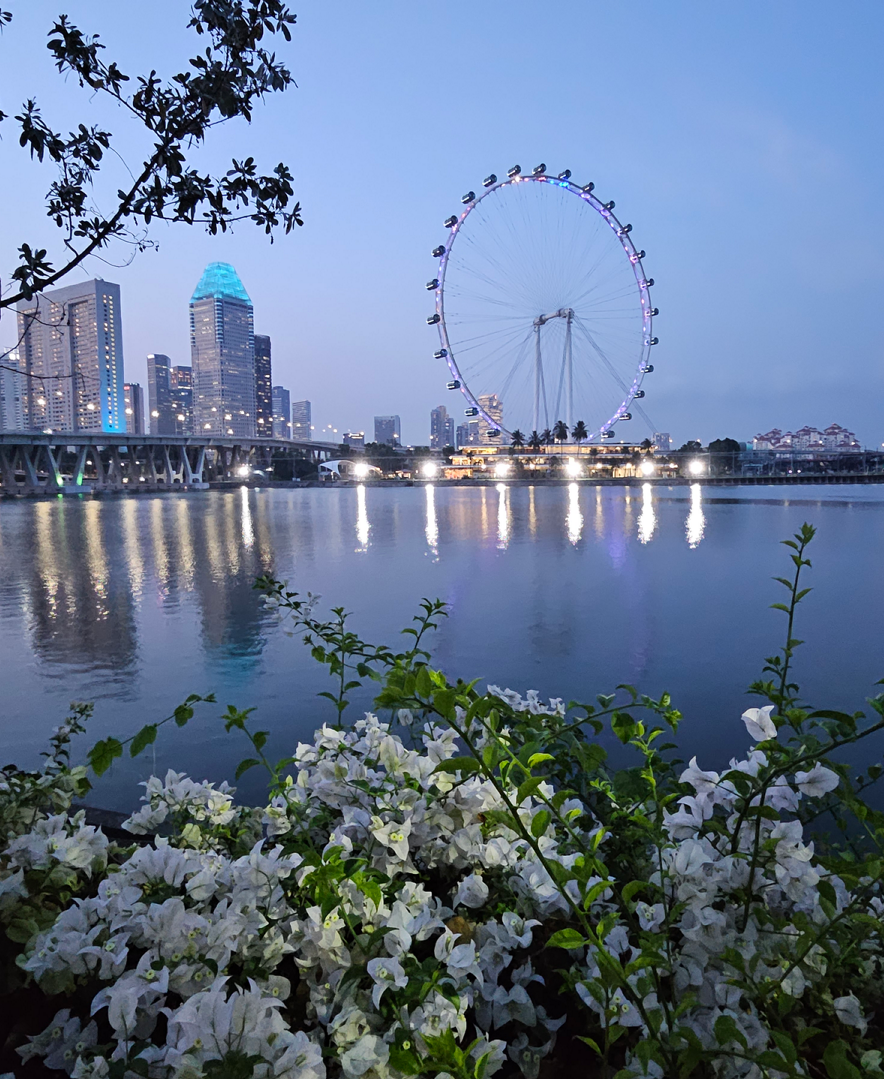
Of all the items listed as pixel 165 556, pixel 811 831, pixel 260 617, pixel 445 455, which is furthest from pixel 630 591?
pixel 445 455

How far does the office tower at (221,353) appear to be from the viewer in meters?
174

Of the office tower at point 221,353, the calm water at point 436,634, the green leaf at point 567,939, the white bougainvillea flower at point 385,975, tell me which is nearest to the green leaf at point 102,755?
the white bougainvillea flower at point 385,975

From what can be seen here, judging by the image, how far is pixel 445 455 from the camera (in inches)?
4951

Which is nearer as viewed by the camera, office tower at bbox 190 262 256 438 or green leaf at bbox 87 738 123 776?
green leaf at bbox 87 738 123 776

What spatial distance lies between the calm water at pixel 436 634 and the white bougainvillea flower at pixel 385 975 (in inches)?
96.7

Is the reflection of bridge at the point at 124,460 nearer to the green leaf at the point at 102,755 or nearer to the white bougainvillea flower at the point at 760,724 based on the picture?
the green leaf at the point at 102,755

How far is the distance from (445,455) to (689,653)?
12107cm

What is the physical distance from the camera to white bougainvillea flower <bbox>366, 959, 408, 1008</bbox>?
3.53ft

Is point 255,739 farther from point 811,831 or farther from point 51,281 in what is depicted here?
point 811,831

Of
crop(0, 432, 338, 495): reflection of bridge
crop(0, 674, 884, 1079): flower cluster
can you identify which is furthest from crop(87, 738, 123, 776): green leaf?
crop(0, 432, 338, 495): reflection of bridge

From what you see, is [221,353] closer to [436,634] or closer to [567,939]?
[436,634]

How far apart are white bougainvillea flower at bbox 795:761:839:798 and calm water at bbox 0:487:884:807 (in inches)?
102

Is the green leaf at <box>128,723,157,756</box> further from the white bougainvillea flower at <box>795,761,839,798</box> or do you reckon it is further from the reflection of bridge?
the reflection of bridge

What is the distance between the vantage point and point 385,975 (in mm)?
1094
